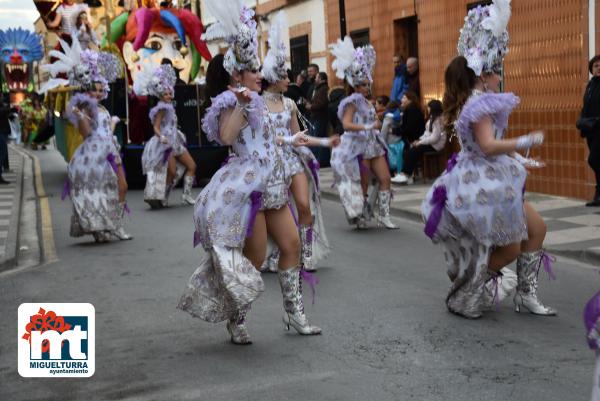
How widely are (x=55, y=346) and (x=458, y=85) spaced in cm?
303

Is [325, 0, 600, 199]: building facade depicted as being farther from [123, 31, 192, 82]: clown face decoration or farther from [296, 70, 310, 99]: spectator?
[123, 31, 192, 82]: clown face decoration

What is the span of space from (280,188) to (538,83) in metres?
8.72

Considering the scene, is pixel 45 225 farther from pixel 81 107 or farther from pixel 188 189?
pixel 81 107

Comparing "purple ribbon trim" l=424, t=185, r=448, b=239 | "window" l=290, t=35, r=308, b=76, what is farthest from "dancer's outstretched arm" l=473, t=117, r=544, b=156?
"window" l=290, t=35, r=308, b=76

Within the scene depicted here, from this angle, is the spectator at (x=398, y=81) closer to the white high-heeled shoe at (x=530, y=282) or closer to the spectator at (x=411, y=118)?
the spectator at (x=411, y=118)

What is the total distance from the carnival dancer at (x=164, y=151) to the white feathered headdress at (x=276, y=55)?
637cm

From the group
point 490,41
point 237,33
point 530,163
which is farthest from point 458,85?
point 237,33

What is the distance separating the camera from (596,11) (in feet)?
42.1

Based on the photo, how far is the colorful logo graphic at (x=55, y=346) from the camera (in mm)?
5848

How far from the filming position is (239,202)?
6.16 metres

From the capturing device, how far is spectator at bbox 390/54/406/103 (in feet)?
60.6

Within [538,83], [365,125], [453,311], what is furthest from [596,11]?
[453,311]

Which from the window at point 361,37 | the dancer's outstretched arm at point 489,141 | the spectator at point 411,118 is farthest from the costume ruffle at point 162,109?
the dancer's outstretched arm at point 489,141

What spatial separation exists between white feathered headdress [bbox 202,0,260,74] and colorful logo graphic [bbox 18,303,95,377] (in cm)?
179
